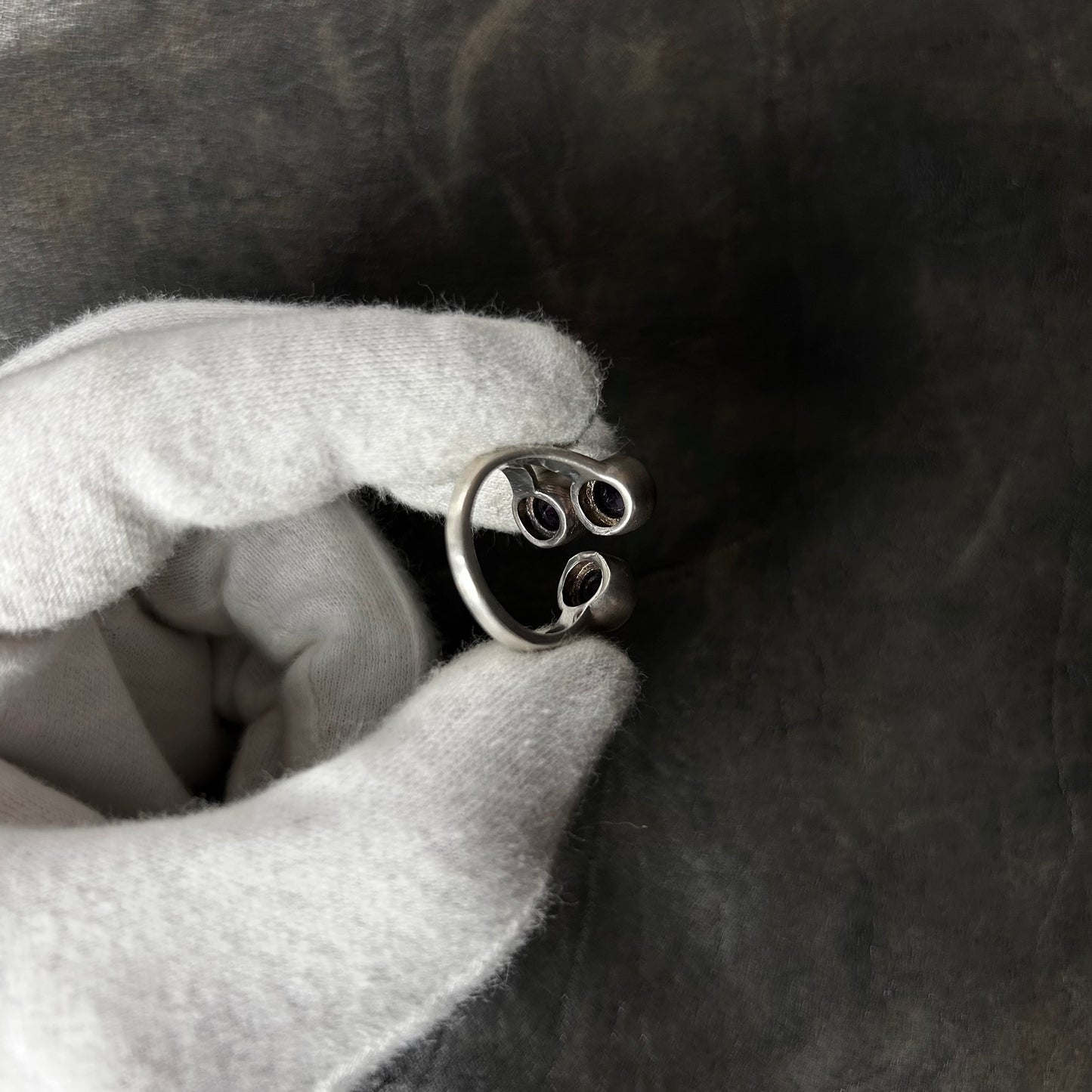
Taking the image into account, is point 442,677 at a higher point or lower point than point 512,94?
lower

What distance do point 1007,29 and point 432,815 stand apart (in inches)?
15.5

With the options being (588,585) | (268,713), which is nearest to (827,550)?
(588,585)

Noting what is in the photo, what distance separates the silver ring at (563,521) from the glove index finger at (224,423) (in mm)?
14

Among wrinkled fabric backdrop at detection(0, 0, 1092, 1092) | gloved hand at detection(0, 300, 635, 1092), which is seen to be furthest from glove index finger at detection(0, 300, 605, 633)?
wrinkled fabric backdrop at detection(0, 0, 1092, 1092)

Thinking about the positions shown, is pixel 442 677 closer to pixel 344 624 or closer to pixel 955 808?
pixel 344 624

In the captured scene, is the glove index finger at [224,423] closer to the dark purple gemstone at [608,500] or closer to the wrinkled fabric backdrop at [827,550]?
the dark purple gemstone at [608,500]

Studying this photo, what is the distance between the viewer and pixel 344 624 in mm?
339

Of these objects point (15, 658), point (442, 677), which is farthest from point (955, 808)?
point (15, 658)

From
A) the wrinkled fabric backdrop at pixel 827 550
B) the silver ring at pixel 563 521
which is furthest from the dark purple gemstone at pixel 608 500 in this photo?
the wrinkled fabric backdrop at pixel 827 550

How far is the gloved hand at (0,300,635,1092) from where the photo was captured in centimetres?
23

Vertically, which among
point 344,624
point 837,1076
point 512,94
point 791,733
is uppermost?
point 512,94

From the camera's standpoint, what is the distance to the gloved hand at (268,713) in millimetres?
227

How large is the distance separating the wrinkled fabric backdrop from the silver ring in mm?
87

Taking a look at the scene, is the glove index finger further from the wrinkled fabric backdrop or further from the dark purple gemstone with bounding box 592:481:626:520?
the wrinkled fabric backdrop
